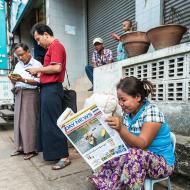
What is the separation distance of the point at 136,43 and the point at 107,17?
11.6ft

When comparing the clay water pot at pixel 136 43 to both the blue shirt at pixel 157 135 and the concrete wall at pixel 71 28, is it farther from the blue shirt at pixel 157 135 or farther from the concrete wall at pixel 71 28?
the concrete wall at pixel 71 28

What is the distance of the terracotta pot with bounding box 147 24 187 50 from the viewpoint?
3.29 metres

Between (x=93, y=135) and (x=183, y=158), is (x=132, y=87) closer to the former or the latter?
(x=93, y=135)

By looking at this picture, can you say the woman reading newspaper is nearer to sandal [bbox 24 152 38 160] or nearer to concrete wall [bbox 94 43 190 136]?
concrete wall [bbox 94 43 190 136]

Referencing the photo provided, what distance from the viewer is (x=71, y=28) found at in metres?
→ 8.34

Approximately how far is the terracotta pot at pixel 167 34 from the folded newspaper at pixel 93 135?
5.98 feet

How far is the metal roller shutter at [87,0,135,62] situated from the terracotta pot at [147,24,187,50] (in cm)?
263

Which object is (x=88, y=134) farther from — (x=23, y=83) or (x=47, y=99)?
(x=23, y=83)

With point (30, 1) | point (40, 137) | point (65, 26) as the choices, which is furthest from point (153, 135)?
point (30, 1)

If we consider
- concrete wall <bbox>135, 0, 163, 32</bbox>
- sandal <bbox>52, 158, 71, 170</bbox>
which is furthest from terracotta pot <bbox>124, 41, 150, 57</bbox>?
sandal <bbox>52, 158, 71, 170</bbox>

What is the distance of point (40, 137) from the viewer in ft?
11.7

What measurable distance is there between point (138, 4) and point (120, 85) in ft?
12.2

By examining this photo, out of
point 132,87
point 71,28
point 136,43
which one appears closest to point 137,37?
point 136,43

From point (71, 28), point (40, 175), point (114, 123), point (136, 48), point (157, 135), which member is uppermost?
point (71, 28)
